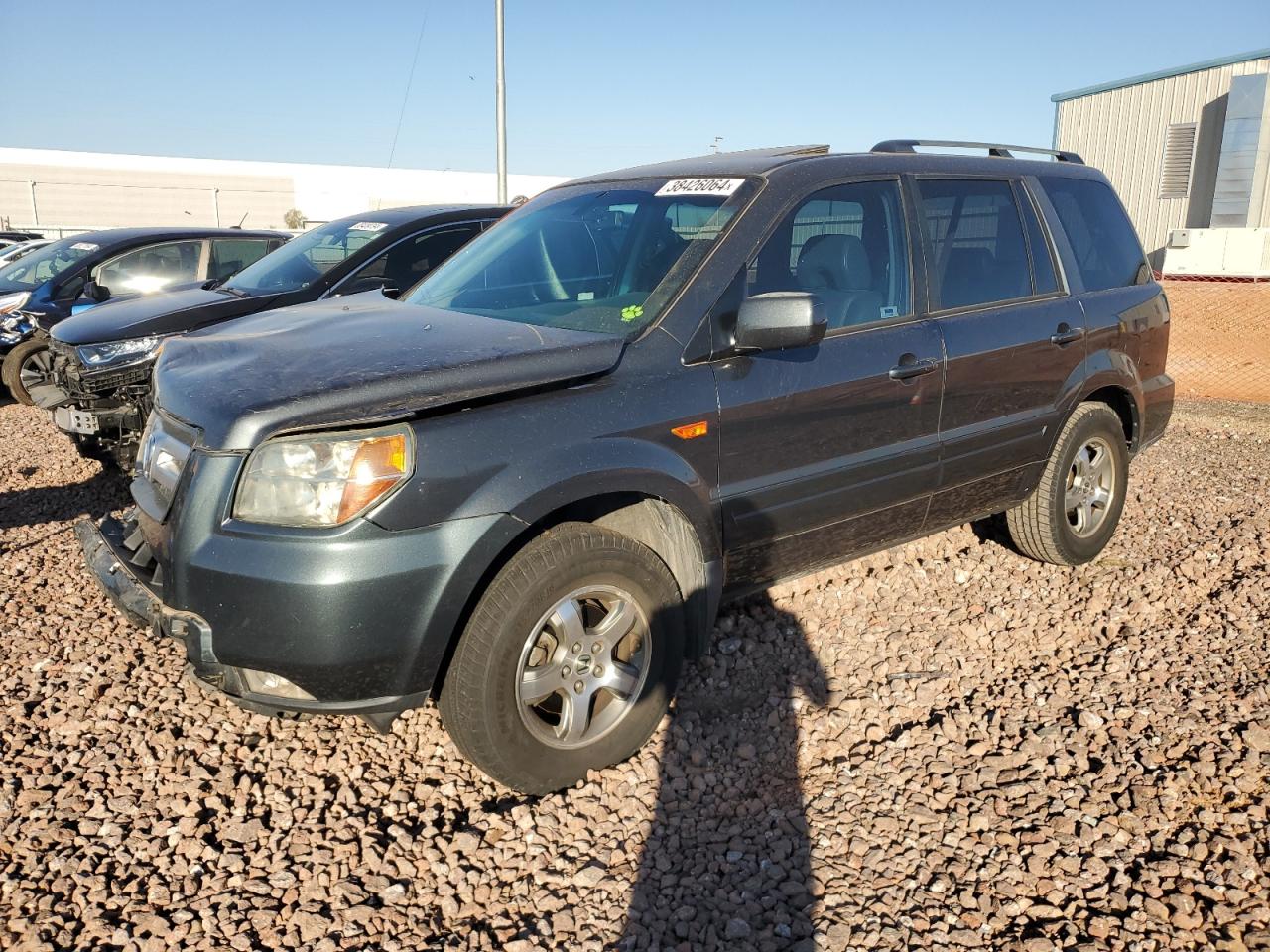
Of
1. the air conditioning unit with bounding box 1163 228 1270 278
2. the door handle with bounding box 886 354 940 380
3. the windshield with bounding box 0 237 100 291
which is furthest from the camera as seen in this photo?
the air conditioning unit with bounding box 1163 228 1270 278

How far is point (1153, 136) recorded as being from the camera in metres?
22.4

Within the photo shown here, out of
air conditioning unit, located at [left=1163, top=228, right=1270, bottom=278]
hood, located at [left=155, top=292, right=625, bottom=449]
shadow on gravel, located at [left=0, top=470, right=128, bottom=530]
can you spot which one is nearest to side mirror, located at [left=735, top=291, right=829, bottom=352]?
hood, located at [left=155, top=292, right=625, bottom=449]

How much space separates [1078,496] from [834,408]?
2.02 meters

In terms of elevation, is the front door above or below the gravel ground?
above

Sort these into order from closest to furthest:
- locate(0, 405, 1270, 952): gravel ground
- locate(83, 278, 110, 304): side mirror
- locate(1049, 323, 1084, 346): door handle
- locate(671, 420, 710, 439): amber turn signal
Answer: locate(0, 405, 1270, 952): gravel ground < locate(671, 420, 710, 439): amber turn signal < locate(1049, 323, 1084, 346): door handle < locate(83, 278, 110, 304): side mirror

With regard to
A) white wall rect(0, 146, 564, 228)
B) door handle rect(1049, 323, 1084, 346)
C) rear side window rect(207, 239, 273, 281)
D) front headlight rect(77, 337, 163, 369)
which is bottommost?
white wall rect(0, 146, 564, 228)

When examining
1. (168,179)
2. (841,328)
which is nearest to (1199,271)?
(841,328)

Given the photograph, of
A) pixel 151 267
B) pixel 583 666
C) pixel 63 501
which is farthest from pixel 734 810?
pixel 151 267

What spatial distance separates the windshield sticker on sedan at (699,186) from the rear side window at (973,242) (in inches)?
38.1

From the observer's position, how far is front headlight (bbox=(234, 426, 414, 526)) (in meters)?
2.62

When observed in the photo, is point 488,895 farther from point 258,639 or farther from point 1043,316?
point 1043,316

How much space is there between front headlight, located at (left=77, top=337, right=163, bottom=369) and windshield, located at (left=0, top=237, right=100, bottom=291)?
170 inches

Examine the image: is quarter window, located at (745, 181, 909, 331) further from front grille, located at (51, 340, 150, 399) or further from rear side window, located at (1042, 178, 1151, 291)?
front grille, located at (51, 340, 150, 399)

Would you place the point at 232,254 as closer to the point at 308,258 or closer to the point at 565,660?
the point at 308,258
